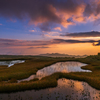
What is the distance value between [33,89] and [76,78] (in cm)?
1475

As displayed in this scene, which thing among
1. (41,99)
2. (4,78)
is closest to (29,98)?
(41,99)

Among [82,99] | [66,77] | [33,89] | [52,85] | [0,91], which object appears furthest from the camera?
[66,77]

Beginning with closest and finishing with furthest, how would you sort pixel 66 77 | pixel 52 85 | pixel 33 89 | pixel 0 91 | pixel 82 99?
pixel 82 99 < pixel 0 91 < pixel 33 89 < pixel 52 85 < pixel 66 77

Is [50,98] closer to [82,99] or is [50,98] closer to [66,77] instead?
[82,99]

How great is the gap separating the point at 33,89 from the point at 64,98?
7.83 metres

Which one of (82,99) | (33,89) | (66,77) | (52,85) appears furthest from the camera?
(66,77)

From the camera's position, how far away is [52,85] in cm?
2142

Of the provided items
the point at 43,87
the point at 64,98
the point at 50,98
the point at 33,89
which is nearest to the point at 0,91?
the point at 33,89

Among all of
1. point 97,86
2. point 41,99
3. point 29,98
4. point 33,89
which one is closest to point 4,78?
point 33,89

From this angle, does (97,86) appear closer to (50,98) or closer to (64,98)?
(64,98)

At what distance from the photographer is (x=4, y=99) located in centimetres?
1541

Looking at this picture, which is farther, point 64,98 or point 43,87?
point 43,87

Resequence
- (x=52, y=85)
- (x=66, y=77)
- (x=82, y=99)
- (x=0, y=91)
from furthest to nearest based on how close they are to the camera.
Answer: (x=66, y=77), (x=52, y=85), (x=0, y=91), (x=82, y=99)

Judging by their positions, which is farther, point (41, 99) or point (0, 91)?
point (0, 91)
